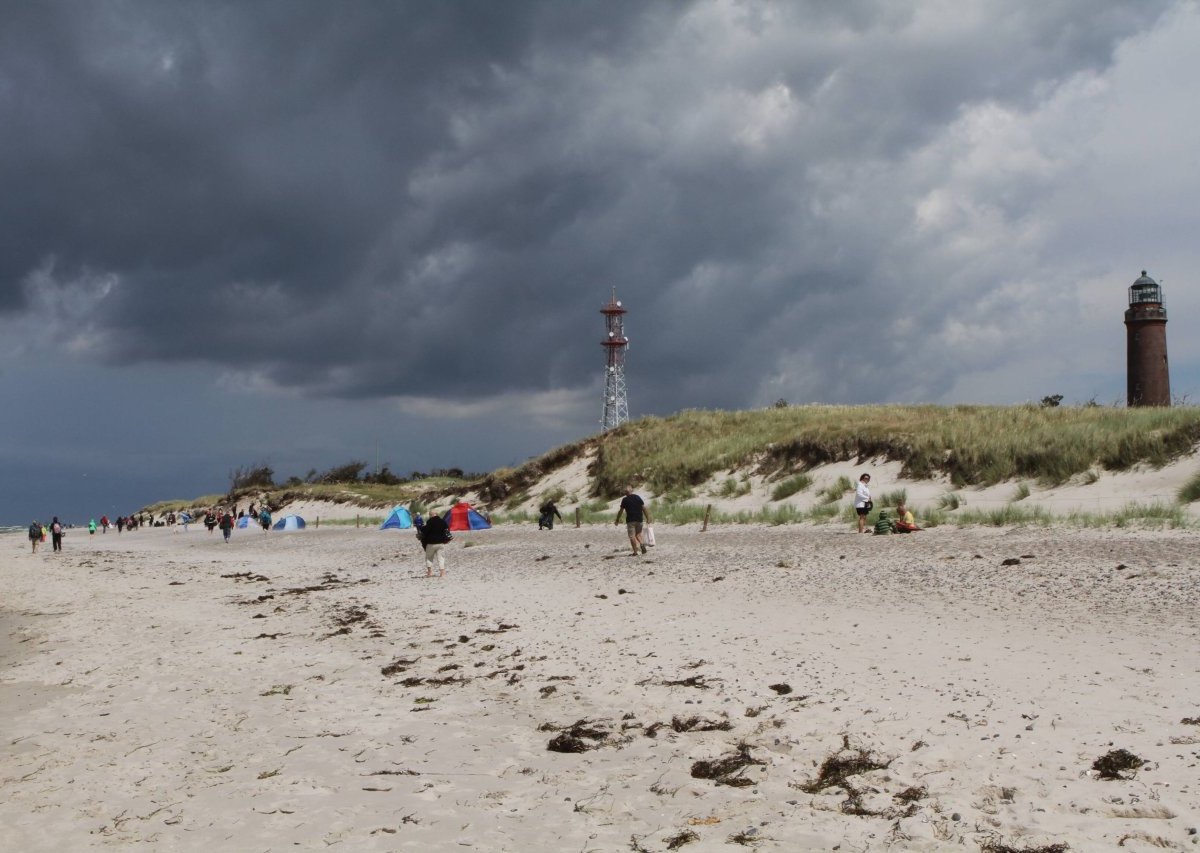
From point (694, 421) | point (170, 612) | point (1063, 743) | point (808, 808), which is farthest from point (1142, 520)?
point (694, 421)

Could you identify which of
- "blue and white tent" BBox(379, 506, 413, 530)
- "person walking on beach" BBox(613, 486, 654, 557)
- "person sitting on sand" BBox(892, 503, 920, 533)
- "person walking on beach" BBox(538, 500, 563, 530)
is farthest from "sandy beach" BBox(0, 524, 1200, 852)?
"blue and white tent" BBox(379, 506, 413, 530)

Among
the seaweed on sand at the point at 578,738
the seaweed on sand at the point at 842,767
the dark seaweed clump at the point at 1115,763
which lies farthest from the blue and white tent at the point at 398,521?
the dark seaweed clump at the point at 1115,763

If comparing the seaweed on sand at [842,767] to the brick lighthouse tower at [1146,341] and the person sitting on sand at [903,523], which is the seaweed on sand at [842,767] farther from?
the brick lighthouse tower at [1146,341]

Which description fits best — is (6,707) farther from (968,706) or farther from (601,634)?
(968,706)

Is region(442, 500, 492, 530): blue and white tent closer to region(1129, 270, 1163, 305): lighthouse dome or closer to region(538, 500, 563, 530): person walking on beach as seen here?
region(538, 500, 563, 530): person walking on beach

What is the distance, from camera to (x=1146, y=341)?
45.9 meters

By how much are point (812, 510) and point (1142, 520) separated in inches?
413

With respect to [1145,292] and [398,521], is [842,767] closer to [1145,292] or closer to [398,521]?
[398,521]

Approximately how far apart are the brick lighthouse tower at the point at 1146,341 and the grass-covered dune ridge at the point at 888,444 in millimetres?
13642

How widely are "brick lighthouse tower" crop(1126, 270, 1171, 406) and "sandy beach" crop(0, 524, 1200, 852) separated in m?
34.9

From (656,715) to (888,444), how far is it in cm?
2542

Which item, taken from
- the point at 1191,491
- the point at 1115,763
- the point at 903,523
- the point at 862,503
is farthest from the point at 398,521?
the point at 1115,763

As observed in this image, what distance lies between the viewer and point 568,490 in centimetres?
4481

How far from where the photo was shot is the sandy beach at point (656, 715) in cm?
551
